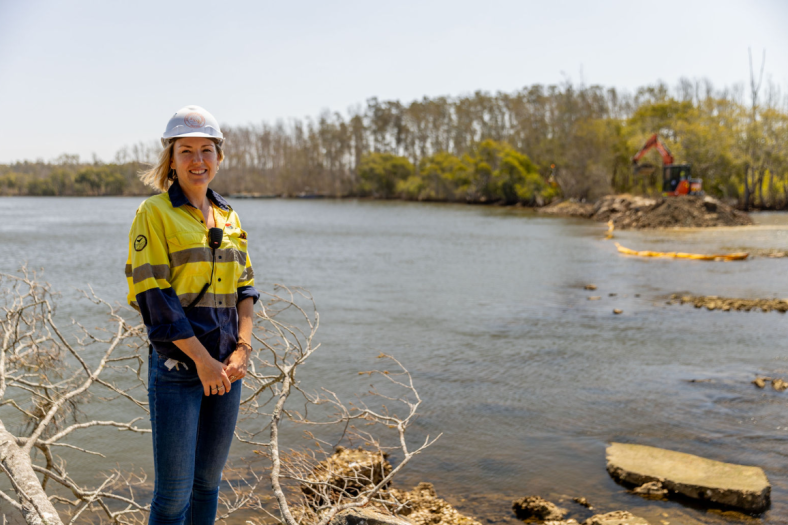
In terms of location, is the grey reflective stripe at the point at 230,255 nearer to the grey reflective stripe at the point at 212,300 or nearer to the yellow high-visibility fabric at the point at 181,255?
the yellow high-visibility fabric at the point at 181,255

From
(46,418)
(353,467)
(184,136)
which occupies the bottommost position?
(353,467)

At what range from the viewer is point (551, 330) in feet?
42.0

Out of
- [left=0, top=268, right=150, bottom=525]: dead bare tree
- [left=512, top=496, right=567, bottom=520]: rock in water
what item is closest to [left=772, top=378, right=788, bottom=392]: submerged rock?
[left=512, top=496, right=567, bottom=520]: rock in water

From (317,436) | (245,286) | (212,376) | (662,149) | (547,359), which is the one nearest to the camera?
(212,376)

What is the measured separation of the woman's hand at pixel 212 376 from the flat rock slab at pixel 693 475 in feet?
15.4

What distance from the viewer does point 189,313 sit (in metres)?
2.57

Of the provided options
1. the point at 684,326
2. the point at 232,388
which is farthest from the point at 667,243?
the point at 232,388

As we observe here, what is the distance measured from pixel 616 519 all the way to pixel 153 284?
4.06 m

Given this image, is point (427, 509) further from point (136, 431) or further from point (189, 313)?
point (189, 313)

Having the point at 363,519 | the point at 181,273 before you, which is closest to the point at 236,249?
the point at 181,273

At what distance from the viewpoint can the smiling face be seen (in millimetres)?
2607

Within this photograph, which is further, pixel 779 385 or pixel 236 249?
pixel 779 385

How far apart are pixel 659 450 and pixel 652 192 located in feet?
185

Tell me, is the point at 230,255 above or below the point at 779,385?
above
